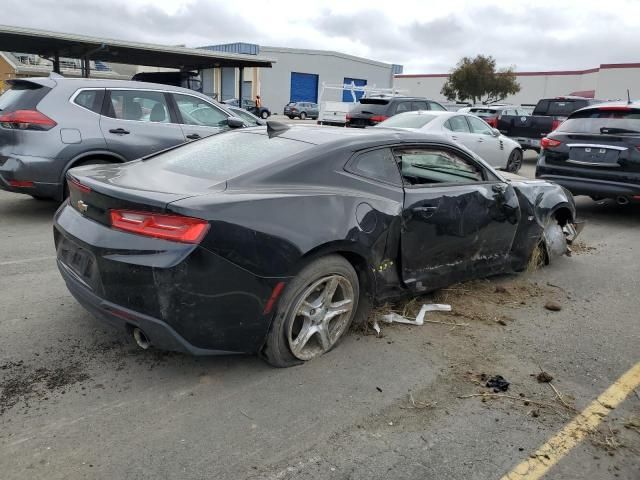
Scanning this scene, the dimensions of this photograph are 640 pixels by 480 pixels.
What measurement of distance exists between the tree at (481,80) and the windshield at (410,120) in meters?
42.5

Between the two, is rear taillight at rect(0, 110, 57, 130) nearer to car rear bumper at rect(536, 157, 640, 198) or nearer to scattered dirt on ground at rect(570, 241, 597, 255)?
scattered dirt on ground at rect(570, 241, 597, 255)

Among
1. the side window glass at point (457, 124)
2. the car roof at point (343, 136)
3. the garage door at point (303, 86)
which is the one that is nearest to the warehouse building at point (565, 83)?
the garage door at point (303, 86)

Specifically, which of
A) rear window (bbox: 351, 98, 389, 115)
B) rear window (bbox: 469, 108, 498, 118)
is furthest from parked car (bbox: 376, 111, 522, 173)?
rear window (bbox: 469, 108, 498, 118)

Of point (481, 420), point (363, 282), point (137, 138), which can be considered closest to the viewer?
point (481, 420)

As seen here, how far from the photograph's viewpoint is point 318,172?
3387 millimetres

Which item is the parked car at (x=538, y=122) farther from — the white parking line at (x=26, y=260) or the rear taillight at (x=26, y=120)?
the white parking line at (x=26, y=260)

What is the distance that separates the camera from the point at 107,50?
17.1 m

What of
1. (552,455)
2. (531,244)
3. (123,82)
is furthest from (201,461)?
(123,82)

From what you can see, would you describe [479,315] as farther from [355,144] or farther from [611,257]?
[611,257]

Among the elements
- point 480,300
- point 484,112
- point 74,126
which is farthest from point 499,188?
point 484,112

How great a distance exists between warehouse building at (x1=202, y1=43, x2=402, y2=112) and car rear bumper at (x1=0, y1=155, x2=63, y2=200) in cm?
4424

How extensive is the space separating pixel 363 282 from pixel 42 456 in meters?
2.04

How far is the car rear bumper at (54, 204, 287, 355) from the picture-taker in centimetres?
275

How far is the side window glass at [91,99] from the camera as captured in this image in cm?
649
